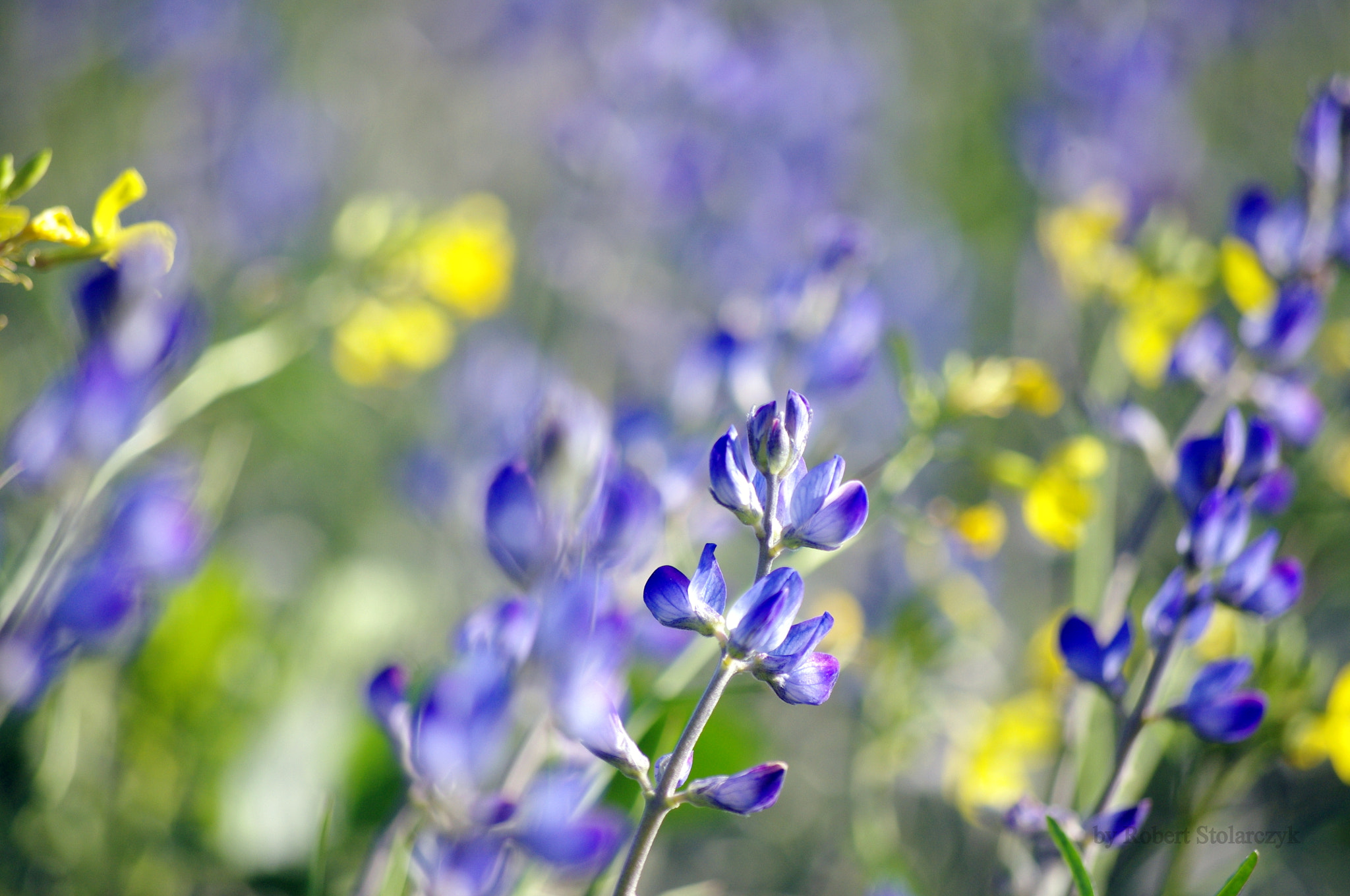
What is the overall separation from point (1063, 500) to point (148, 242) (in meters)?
0.72

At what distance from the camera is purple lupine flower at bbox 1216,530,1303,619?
654 millimetres

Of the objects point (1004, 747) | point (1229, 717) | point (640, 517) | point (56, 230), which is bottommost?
point (1004, 747)

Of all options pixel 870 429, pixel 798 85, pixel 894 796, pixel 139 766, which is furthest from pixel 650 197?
pixel 139 766

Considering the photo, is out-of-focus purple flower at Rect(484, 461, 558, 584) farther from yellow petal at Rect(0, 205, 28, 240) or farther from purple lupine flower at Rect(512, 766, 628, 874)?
yellow petal at Rect(0, 205, 28, 240)

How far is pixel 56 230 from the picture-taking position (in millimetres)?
564

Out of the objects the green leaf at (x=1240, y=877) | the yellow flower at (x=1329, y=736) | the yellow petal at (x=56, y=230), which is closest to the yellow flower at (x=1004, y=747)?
the yellow flower at (x=1329, y=736)

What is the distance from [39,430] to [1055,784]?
0.83 metres

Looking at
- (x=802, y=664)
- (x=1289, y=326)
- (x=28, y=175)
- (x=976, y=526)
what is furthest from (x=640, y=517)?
(x=1289, y=326)

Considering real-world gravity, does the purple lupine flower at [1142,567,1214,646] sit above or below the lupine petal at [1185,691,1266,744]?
above

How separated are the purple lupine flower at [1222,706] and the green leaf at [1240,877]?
127mm

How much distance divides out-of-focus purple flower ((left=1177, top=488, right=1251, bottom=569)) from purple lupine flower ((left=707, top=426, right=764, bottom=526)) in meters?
0.31

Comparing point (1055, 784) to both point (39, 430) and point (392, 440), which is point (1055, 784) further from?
point (392, 440)

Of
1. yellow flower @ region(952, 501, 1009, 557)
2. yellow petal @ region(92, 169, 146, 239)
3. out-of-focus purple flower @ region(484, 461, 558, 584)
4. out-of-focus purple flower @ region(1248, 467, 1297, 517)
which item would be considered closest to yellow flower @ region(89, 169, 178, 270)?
yellow petal @ region(92, 169, 146, 239)

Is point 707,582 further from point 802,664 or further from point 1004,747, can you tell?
point 1004,747
